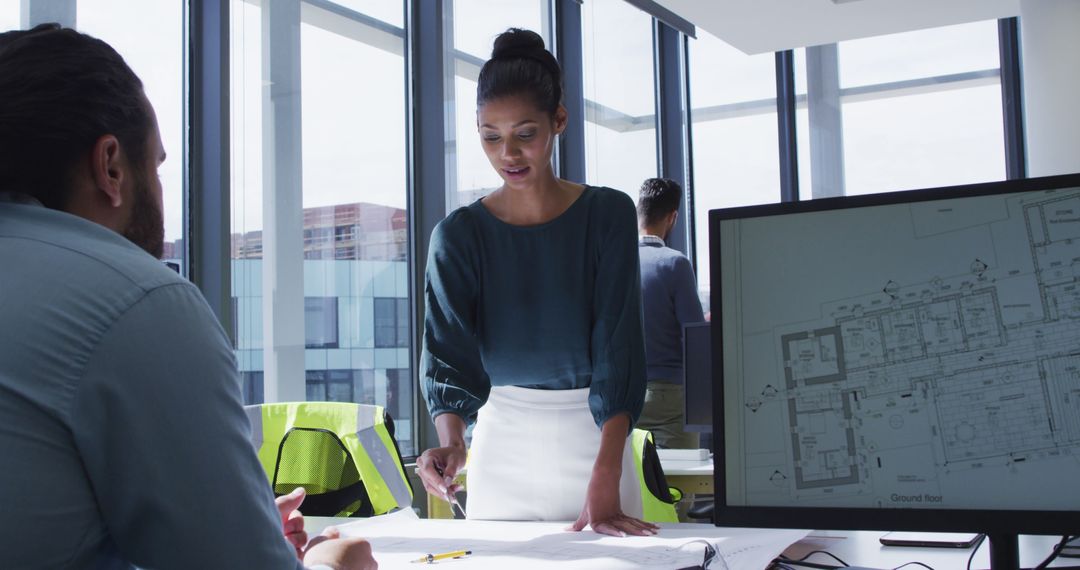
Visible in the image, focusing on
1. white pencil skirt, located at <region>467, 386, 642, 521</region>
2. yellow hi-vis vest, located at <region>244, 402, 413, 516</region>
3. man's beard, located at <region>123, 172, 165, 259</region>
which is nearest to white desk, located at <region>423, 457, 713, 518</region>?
yellow hi-vis vest, located at <region>244, 402, 413, 516</region>

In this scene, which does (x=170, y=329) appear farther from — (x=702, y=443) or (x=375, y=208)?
(x=375, y=208)

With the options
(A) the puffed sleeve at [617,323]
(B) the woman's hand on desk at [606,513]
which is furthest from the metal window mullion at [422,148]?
(B) the woman's hand on desk at [606,513]

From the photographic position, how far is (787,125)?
8.08m

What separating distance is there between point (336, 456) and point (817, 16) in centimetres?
517

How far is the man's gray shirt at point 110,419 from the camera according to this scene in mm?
698

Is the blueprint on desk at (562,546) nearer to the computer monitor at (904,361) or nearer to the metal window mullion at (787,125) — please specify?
the computer monitor at (904,361)

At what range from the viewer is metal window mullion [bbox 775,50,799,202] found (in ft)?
26.3

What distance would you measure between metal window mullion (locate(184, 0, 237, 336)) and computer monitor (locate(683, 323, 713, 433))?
1.69 m

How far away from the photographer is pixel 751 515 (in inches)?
43.6

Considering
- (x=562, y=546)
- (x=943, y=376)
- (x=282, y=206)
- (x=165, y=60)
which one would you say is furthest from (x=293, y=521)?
(x=282, y=206)

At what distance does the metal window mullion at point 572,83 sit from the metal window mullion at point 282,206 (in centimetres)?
227

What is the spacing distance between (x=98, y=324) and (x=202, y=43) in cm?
312

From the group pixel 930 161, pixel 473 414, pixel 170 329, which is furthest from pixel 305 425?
pixel 930 161

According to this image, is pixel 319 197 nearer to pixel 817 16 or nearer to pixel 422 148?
pixel 422 148
